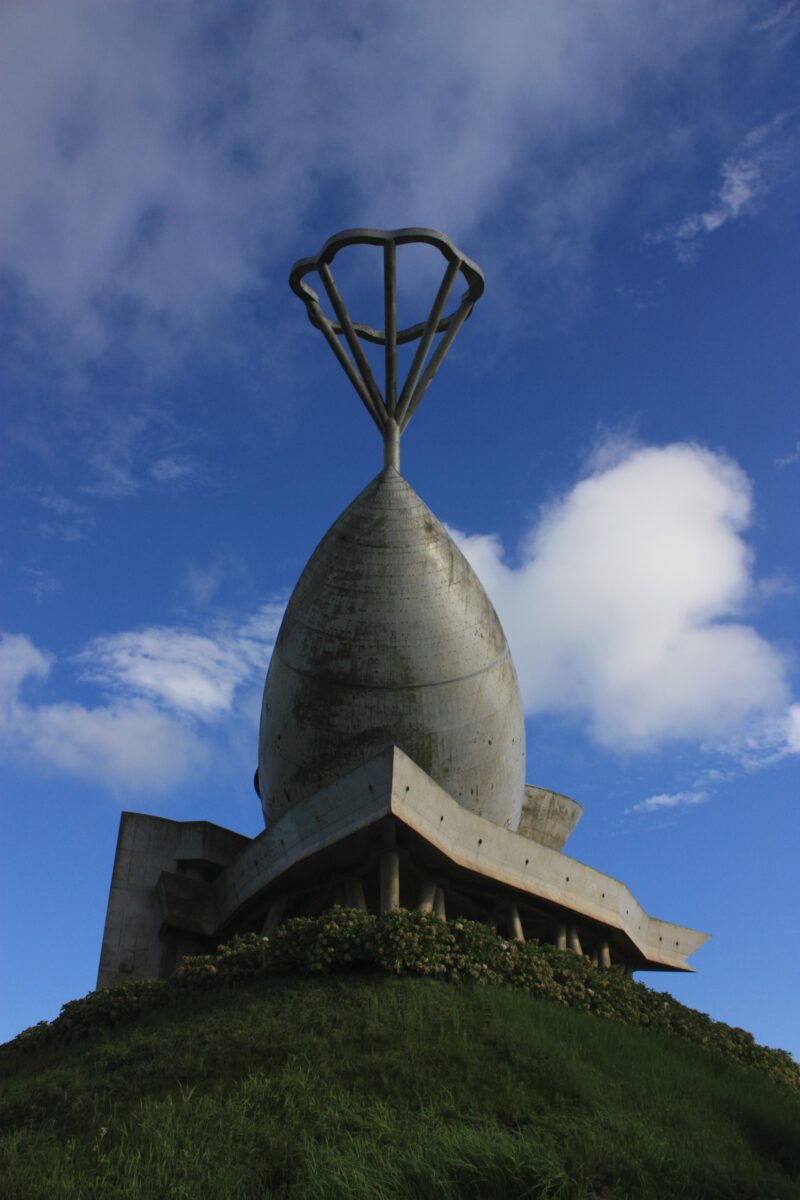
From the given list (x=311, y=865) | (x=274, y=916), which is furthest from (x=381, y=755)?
(x=274, y=916)

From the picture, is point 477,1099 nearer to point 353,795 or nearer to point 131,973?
point 353,795

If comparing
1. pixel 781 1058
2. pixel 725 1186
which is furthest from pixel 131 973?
pixel 725 1186

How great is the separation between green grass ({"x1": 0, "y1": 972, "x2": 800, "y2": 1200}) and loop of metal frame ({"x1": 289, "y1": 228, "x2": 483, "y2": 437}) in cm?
1008

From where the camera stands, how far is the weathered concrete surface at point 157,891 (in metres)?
20.3

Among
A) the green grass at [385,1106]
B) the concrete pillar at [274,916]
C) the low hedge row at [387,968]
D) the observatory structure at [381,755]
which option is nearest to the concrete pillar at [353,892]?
the observatory structure at [381,755]

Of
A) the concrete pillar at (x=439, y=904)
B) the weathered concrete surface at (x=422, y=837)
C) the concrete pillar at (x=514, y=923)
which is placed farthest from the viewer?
the concrete pillar at (x=514, y=923)

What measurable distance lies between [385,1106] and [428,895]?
25.6ft

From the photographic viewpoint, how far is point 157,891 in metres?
21.0

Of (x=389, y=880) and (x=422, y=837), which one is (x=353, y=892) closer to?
(x=389, y=880)

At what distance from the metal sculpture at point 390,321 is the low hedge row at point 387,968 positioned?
26.5 ft

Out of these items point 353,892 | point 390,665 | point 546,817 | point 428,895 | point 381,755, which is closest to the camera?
A: point 381,755

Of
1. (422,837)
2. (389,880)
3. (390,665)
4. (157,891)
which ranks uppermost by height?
(390,665)

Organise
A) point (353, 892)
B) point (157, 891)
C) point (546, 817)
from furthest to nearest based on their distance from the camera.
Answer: point (546, 817) < point (157, 891) < point (353, 892)

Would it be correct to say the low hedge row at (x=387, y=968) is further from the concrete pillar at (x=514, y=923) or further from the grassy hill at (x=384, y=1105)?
the concrete pillar at (x=514, y=923)
